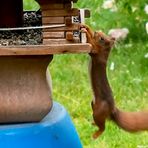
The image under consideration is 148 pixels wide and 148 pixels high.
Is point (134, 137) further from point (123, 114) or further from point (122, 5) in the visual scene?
→ point (122, 5)

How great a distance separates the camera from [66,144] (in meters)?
2.68

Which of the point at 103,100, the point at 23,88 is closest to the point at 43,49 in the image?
the point at 23,88

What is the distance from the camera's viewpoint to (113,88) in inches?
162

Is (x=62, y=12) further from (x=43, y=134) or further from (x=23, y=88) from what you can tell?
(x=43, y=134)

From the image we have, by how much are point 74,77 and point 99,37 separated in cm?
175

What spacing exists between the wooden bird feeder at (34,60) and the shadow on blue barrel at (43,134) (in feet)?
0.13

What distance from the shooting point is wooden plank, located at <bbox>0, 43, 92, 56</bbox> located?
239cm

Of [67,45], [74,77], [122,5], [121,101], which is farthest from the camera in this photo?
[122,5]

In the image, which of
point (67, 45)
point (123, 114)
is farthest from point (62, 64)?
point (67, 45)

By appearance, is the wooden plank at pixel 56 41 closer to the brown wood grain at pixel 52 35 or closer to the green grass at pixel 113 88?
the brown wood grain at pixel 52 35

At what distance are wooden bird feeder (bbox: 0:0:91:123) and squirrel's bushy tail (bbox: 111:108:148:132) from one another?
0.73ft

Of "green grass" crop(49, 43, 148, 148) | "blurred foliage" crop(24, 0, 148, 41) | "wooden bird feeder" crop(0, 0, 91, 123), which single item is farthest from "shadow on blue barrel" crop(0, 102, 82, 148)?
"blurred foliage" crop(24, 0, 148, 41)

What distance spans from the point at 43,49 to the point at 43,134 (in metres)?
0.33

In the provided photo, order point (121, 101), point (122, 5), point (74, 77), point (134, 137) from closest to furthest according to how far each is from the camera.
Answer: point (134, 137), point (121, 101), point (74, 77), point (122, 5)
